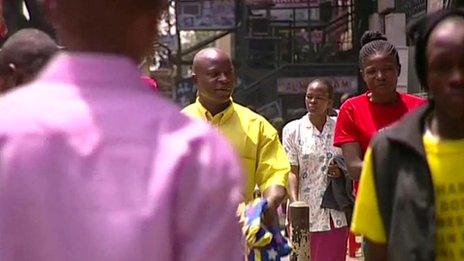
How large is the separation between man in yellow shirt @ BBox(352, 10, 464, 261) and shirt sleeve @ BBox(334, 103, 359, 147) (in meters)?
2.46

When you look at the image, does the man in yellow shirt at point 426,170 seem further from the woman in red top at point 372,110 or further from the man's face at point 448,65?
the woman in red top at point 372,110

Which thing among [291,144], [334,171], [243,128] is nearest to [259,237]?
[243,128]

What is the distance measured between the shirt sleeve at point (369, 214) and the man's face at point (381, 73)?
2.50 metres

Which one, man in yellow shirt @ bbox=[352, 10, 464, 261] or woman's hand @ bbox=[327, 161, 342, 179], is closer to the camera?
man in yellow shirt @ bbox=[352, 10, 464, 261]

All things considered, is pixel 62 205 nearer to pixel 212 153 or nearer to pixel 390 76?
pixel 212 153

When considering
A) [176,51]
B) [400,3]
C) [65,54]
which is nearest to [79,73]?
[65,54]

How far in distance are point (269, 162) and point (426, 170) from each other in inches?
123

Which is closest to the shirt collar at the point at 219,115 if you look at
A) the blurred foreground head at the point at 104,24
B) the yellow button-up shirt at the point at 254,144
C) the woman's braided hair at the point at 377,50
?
the yellow button-up shirt at the point at 254,144

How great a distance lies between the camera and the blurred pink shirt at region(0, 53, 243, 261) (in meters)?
1.69

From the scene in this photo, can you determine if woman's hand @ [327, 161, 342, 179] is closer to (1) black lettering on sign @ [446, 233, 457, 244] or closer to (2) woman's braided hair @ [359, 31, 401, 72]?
(2) woman's braided hair @ [359, 31, 401, 72]

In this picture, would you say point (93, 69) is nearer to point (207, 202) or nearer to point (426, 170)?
point (207, 202)

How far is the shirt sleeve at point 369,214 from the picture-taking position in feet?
9.29

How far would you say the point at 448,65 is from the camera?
106 inches

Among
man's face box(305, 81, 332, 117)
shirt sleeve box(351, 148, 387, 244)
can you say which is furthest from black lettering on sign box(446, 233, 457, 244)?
man's face box(305, 81, 332, 117)
